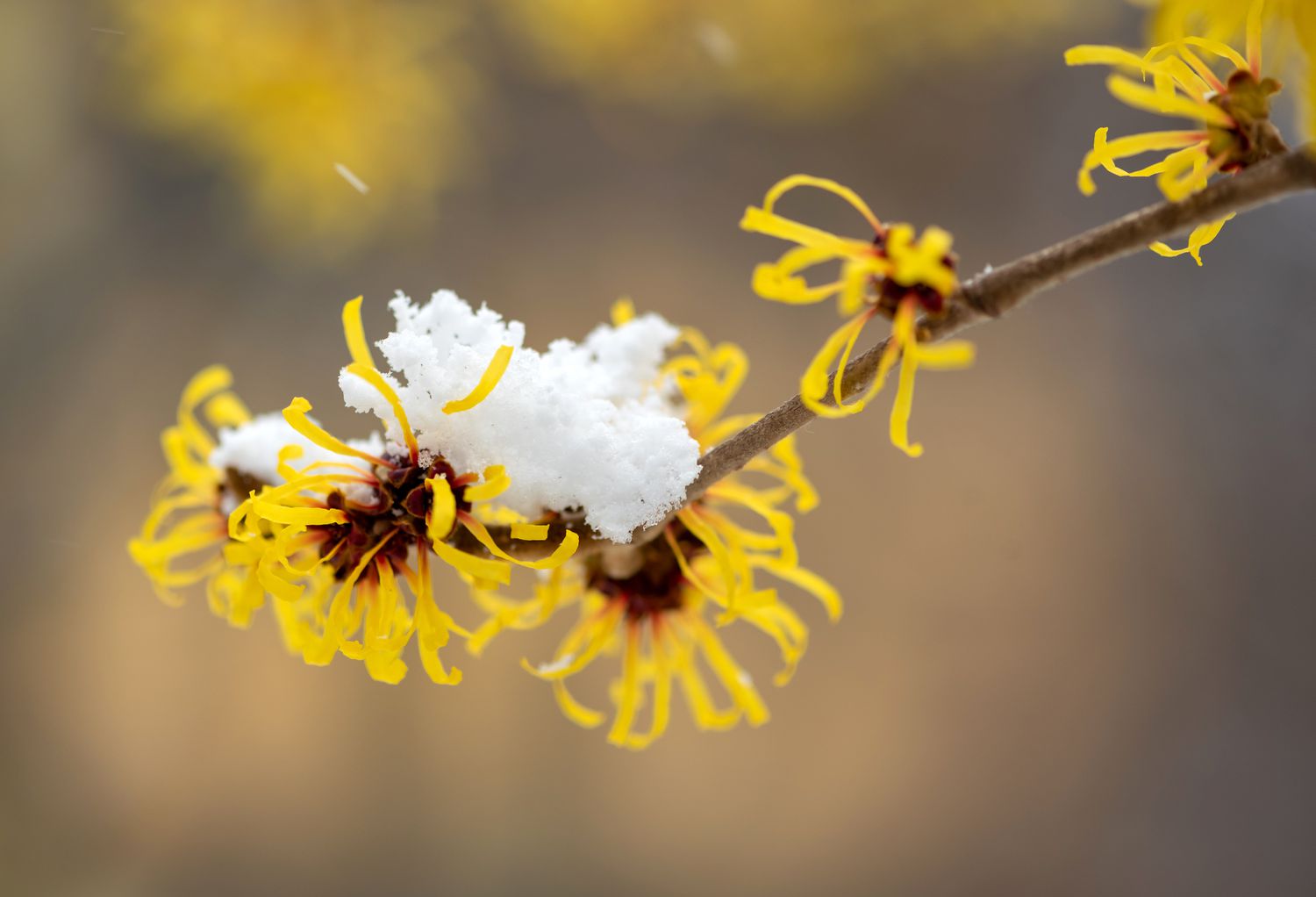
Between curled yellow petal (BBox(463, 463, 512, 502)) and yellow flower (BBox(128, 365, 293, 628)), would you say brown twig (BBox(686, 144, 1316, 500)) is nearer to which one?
curled yellow petal (BBox(463, 463, 512, 502))

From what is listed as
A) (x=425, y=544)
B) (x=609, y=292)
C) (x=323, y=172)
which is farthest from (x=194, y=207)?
(x=425, y=544)

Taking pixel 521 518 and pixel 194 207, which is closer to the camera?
pixel 521 518

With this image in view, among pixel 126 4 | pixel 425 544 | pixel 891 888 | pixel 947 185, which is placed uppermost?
pixel 947 185

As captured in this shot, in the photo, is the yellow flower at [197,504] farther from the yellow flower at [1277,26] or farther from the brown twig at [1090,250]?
the yellow flower at [1277,26]

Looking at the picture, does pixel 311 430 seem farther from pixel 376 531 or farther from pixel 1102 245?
pixel 1102 245

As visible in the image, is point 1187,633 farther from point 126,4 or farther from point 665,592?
point 126,4

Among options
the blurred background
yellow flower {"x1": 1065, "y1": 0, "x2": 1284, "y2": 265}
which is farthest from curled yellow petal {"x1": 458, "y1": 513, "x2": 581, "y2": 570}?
the blurred background
